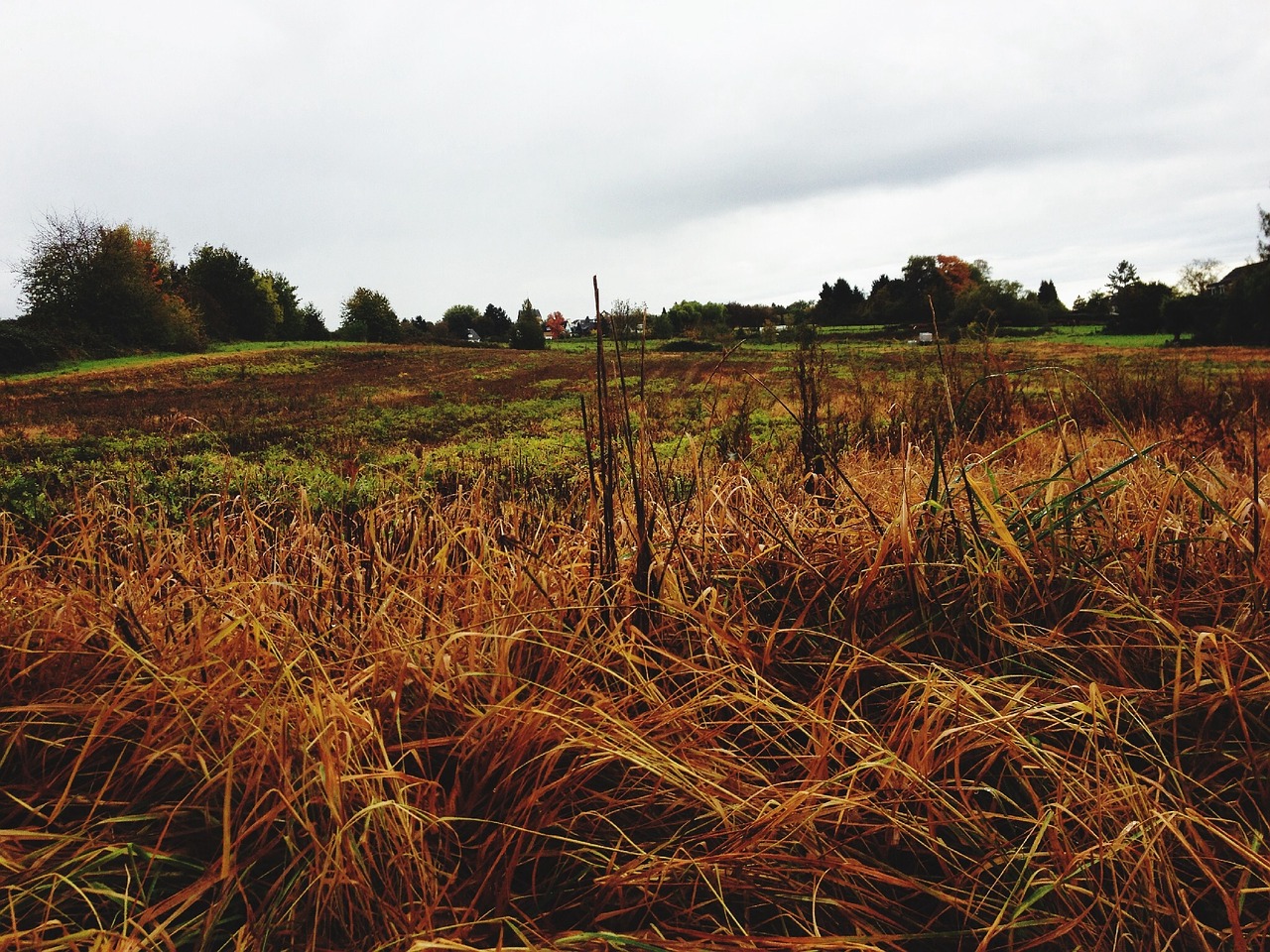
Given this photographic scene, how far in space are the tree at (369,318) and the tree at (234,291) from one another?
282 inches

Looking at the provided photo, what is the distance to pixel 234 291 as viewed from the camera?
5759 centimetres

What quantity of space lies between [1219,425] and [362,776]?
774 centimetres

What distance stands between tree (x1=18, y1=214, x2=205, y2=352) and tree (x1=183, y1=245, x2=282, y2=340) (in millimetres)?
14550

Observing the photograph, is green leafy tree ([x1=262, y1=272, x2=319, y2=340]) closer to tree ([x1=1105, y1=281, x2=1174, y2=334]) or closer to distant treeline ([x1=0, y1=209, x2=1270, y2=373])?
distant treeline ([x1=0, y1=209, x2=1270, y2=373])

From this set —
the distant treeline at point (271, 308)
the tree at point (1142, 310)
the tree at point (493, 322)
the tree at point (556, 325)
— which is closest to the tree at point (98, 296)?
the distant treeline at point (271, 308)

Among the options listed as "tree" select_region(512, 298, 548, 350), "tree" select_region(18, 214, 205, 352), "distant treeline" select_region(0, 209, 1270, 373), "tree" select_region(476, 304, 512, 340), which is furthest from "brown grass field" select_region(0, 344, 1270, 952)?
"tree" select_region(476, 304, 512, 340)

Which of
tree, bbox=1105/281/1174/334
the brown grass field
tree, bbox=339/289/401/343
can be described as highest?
tree, bbox=339/289/401/343

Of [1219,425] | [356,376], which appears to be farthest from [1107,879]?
[356,376]

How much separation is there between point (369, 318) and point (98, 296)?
30.8m

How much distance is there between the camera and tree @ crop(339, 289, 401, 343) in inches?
2425

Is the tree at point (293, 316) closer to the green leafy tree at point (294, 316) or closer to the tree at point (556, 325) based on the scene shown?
the green leafy tree at point (294, 316)

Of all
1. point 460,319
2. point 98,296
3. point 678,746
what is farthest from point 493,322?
point 678,746

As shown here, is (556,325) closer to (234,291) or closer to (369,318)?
(369,318)

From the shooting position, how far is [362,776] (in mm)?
1271
